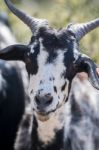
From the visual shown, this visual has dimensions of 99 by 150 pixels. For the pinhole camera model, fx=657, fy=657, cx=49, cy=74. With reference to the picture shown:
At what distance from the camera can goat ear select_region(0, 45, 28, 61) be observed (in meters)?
6.71

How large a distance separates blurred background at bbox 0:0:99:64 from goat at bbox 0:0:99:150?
4.24 meters

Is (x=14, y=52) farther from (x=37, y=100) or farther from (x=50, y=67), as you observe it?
(x=37, y=100)

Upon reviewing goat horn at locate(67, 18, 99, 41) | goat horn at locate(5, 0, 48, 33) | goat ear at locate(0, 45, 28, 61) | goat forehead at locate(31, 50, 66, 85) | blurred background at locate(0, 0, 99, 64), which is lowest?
goat forehead at locate(31, 50, 66, 85)

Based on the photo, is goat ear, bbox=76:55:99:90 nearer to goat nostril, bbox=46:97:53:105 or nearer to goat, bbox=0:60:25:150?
goat nostril, bbox=46:97:53:105

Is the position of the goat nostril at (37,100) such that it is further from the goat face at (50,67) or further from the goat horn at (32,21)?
the goat horn at (32,21)

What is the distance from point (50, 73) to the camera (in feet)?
20.2

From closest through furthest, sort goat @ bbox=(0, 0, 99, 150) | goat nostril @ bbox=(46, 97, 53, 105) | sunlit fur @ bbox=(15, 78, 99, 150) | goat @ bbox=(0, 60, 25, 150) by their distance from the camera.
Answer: goat nostril @ bbox=(46, 97, 53, 105)
goat @ bbox=(0, 0, 99, 150)
sunlit fur @ bbox=(15, 78, 99, 150)
goat @ bbox=(0, 60, 25, 150)

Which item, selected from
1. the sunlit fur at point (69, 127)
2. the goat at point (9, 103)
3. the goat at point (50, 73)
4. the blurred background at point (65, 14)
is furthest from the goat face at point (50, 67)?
the blurred background at point (65, 14)

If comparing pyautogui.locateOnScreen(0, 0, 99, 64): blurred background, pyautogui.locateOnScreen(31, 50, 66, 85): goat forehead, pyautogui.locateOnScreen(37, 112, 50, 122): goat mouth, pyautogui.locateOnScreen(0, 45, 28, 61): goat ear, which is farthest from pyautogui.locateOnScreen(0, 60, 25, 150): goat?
pyautogui.locateOnScreen(0, 0, 99, 64): blurred background

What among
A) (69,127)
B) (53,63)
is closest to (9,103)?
(69,127)

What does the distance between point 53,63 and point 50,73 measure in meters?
0.12

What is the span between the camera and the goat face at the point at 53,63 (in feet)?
19.9

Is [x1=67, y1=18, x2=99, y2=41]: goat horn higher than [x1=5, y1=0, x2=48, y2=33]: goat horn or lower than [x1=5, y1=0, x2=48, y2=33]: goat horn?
lower

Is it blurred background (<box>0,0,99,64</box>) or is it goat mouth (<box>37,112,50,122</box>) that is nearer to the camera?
goat mouth (<box>37,112,50,122</box>)
